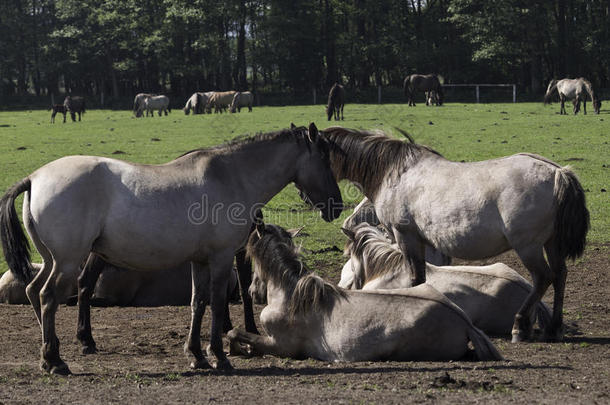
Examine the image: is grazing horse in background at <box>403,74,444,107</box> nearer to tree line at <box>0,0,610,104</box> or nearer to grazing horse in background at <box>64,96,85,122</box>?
tree line at <box>0,0,610,104</box>

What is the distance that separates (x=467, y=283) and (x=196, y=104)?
48.2 metres

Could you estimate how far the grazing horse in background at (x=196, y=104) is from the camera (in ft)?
179

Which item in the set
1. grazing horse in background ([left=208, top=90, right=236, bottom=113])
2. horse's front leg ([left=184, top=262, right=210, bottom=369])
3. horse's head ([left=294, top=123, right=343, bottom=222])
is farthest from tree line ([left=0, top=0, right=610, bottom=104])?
horse's front leg ([left=184, top=262, right=210, bottom=369])

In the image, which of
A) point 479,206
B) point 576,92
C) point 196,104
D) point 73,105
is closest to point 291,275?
point 479,206

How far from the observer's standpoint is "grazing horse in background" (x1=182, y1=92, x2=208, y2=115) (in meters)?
54.5

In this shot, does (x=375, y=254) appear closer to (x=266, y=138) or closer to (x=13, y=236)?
(x=266, y=138)

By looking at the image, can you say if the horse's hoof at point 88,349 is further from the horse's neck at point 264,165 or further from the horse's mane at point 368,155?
the horse's mane at point 368,155

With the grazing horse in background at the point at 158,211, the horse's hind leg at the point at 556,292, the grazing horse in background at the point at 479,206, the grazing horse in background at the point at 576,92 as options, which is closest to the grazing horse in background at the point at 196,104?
the grazing horse in background at the point at 576,92

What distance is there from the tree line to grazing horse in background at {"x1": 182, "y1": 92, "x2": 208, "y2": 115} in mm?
12912

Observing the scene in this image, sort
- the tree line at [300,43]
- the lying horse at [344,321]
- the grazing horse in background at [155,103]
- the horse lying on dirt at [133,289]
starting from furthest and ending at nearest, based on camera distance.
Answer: the tree line at [300,43] → the grazing horse in background at [155,103] → the horse lying on dirt at [133,289] → the lying horse at [344,321]

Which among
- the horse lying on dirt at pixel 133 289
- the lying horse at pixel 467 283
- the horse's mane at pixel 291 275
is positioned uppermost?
the horse's mane at pixel 291 275

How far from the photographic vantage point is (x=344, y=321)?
678 centimetres

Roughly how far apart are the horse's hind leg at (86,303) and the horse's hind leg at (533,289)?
13.0 feet

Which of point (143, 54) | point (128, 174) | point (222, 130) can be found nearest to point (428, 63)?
point (143, 54)
